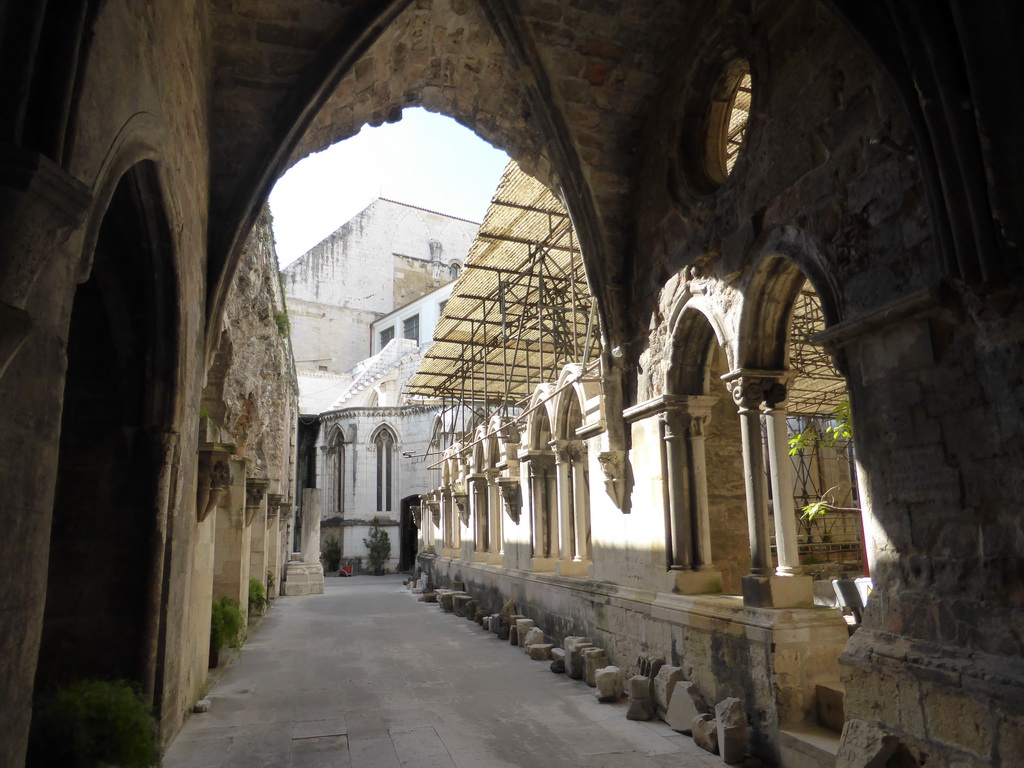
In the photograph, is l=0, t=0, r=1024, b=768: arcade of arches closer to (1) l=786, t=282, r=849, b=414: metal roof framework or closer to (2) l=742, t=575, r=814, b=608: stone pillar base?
(2) l=742, t=575, r=814, b=608: stone pillar base

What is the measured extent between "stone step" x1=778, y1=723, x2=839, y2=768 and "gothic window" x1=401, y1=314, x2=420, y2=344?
104 ft

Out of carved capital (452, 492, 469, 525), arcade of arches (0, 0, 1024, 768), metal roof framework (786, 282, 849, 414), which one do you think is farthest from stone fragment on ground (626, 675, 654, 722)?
carved capital (452, 492, 469, 525)

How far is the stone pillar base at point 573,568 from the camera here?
902 centimetres

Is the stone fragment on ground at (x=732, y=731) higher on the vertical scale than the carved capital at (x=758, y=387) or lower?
lower

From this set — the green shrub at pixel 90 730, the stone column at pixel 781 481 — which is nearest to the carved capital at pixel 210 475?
the green shrub at pixel 90 730

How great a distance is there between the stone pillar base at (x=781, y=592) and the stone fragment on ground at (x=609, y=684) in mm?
1703

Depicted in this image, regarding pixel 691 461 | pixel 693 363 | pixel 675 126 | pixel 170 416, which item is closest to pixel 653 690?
pixel 691 461

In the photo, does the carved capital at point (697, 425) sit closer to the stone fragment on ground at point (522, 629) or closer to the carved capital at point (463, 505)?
the stone fragment on ground at point (522, 629)

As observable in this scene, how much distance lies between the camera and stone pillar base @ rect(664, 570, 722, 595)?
604 centimetres

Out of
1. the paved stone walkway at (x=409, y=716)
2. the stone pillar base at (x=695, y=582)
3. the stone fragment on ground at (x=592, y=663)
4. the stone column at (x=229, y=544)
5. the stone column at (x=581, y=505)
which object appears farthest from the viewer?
the stone column at (x=581, y=505)

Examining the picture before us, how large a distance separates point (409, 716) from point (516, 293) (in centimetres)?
881

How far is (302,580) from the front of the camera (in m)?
17.7

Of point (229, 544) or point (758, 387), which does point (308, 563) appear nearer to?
point (229, 544)

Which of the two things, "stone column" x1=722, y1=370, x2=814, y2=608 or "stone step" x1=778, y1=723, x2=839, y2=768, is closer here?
"stone step" x1=778, y1=723, x2=839, y2=768
